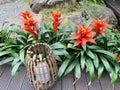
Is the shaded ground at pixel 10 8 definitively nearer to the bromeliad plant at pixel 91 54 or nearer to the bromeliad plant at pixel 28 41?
the bromeliad plant at pixel 28 41

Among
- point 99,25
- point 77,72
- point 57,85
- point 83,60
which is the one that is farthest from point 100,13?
point 57,85

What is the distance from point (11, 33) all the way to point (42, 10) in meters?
1.00

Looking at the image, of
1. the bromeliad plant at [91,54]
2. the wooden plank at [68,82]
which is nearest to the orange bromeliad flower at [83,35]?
the bromeliad plant at [91,54]

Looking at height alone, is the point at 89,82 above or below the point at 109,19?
below

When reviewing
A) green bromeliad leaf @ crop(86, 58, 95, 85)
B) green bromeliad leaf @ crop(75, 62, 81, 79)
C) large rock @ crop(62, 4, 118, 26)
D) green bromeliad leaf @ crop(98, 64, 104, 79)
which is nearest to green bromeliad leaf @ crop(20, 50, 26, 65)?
green bromeliad leaf @ crop(75, 62, 81, 79)

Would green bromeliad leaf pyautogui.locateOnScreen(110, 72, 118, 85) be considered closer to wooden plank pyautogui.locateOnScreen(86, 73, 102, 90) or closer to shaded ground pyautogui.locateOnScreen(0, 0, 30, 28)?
wooden plank pyautogui.locateOnScreen(86, 73, 102, 90)

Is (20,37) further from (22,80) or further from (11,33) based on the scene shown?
(22,80)

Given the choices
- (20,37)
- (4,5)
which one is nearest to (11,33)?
(20,37)

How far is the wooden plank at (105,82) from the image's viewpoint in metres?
2.10

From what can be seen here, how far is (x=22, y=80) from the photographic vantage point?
2.21 metres

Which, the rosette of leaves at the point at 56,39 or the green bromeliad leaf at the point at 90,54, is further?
the rosette of leaves at the point at 56,39

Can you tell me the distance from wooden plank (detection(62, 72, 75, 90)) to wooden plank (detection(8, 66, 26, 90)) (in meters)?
0.47

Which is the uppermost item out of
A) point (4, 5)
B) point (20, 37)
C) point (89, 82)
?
point (4, 5)

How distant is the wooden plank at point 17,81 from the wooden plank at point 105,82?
894 millimetres
